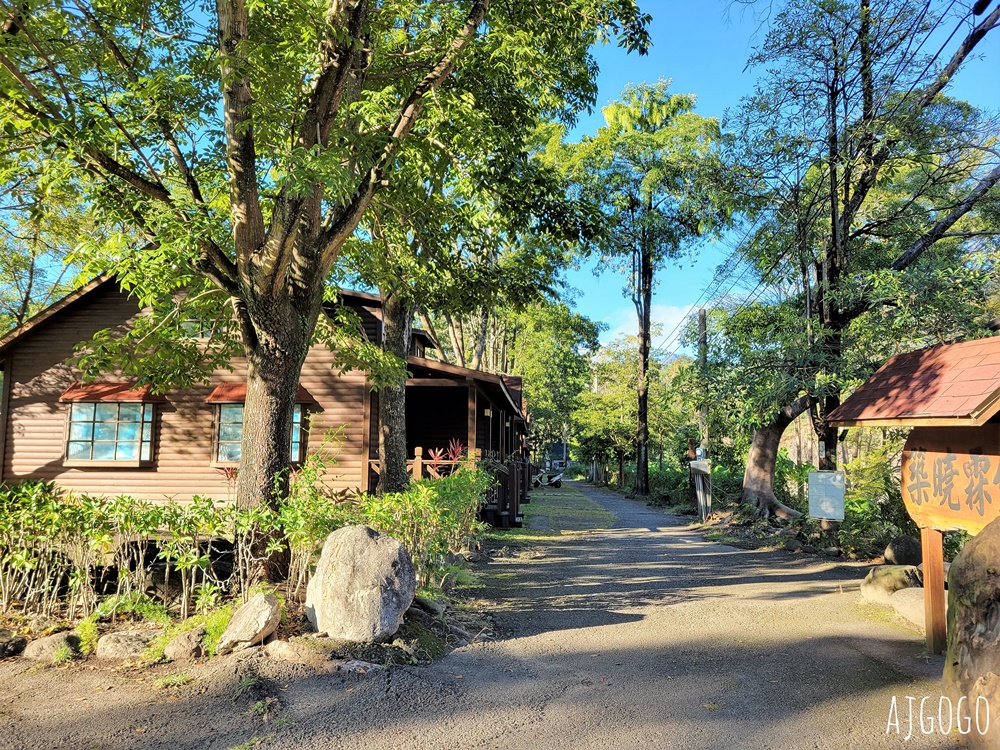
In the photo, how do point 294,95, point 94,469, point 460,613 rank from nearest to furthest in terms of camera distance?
point 460,613 → point 294,95 → point 94,469

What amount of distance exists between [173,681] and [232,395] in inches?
416

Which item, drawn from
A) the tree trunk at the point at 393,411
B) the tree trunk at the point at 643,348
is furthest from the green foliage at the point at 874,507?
the tree trunk at the point at 643,348

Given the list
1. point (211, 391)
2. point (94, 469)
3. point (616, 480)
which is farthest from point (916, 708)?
point (616, 480)

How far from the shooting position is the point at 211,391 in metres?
15.4

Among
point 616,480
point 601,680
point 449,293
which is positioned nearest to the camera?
point 601,680

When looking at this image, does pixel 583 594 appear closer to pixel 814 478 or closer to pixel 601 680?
pixel 601 680

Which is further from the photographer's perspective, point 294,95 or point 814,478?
point 814,478

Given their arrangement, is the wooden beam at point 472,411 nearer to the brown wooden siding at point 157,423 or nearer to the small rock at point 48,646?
the brown wooden siding at point 157,423

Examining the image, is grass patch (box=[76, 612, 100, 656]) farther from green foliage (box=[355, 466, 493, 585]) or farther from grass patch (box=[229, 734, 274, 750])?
green foliage (box=[355, 466, 493, 585])

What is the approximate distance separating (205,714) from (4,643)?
242 cm

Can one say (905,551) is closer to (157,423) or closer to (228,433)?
(228,433)

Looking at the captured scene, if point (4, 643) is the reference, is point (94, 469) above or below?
above

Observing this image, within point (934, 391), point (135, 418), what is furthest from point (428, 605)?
point (135, 418)

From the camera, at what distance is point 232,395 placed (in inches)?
585
